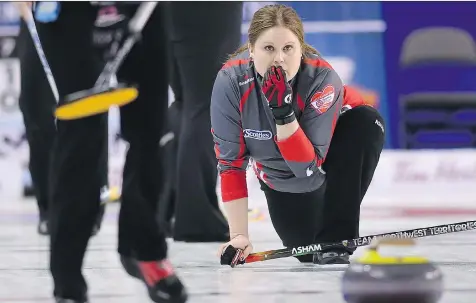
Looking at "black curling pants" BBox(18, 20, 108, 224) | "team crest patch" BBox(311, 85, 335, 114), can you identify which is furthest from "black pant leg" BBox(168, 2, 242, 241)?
"team crest patch" BBox(311, 85, 335, 114)

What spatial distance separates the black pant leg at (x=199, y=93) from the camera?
10.0 ft

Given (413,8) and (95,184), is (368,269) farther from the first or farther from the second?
(413,8)

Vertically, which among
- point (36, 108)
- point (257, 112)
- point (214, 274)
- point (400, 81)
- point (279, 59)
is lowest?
point (214, 274)

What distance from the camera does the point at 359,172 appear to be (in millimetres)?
2455

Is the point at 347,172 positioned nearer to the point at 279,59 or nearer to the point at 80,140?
the point at 279,59

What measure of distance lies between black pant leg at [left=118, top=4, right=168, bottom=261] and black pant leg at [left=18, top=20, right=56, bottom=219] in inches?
58.3

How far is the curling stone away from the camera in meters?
1.58

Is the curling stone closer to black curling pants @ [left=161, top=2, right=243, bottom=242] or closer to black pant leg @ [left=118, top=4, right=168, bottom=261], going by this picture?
black pant leg @ [left=118, top=4, right=168, bottom=261]

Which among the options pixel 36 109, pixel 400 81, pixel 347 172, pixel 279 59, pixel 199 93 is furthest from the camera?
pixel 400 81

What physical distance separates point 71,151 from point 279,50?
1.94ft

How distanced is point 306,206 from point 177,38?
793 millimetres

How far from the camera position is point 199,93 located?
3086mm

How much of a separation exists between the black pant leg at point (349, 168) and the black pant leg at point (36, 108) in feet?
4.08

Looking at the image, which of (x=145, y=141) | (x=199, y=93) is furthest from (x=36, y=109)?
(x=145, y=141)
